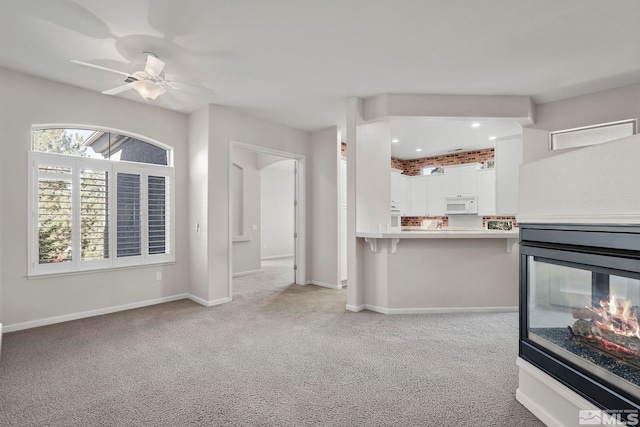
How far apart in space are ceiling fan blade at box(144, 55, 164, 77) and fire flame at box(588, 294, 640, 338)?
3.57 meters

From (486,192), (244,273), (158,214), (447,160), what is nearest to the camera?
(158,214)

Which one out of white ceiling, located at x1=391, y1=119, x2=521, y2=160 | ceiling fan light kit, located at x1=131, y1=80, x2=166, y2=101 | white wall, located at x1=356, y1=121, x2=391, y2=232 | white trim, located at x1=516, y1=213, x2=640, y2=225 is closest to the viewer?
white trim, located at x1=516, y1=213, x2=640, y2=225

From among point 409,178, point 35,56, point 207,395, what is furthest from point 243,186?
point 207,395

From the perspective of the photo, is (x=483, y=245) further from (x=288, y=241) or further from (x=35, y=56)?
(x=288, y=241)

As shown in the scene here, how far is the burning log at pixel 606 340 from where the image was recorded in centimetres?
151

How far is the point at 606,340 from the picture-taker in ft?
5.42

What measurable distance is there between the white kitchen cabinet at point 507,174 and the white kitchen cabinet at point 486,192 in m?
1.26

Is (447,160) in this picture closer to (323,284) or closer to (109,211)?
(323,284)

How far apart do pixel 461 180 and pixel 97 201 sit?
22.1ft

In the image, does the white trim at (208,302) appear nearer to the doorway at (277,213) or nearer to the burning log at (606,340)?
the burning log at (606,340)

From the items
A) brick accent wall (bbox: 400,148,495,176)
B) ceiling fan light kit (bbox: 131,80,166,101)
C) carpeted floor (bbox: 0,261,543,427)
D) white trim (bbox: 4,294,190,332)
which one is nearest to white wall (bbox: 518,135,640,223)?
carpeted floor (bbox: 0,261,543,427)

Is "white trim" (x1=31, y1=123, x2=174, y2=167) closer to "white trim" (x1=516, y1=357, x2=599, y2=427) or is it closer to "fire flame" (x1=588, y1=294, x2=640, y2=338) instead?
Result: "white trim" (x1=516, y1=357, x2=599, y2=427)

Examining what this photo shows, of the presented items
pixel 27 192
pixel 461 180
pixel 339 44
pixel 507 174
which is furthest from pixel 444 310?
pixel 27 192

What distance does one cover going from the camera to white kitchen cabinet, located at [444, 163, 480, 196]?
274 inches
